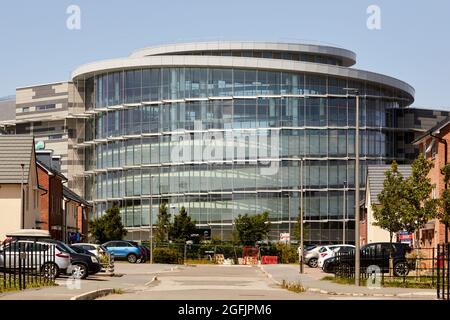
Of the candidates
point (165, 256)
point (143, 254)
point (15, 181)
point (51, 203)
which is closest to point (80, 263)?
point (15, 181)

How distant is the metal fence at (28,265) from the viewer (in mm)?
31125

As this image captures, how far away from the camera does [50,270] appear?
37.5 meters

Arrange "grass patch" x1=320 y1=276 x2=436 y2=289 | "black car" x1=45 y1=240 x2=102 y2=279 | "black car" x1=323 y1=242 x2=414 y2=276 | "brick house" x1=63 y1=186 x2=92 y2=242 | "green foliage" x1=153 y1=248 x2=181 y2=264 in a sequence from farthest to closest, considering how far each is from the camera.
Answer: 1. "brick house" x1=63 y1=186 x2=92 y2=242
2. "green foliage" x1=153 y1=248 x2=181 y2=264
3. "black car" x1=323 y1=242 x2=414 y2=276
4. "black car" x1=45 y1=240 x2=102 y2=279
5. "grass patch" x1=320 y1=276 x2=436 y2=289

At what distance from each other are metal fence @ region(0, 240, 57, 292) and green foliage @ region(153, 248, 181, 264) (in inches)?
1733

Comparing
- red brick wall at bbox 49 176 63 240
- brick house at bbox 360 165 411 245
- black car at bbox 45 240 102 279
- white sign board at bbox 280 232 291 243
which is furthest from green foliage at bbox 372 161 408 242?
white sign board at bbox 280 232 291 243

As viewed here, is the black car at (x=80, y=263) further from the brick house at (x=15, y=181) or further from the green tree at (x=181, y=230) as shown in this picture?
the green tree at (x=181, y=230)

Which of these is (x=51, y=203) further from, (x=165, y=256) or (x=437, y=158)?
(x=437, y=158)

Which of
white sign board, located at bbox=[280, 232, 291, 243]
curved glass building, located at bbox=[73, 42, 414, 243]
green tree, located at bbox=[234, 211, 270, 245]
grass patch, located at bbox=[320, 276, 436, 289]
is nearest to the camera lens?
grass patch, located at bbox=[320, 276, 436, 289]

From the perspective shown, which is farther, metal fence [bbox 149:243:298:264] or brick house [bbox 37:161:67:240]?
metal fence [bbox 149:243:298:264]

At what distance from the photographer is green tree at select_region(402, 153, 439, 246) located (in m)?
49.9

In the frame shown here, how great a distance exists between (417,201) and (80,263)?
18.3m

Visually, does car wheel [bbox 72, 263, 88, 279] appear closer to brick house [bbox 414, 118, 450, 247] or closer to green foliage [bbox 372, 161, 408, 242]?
green foliage [bbox 372, 161, 408, 242]

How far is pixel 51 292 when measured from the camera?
2736cm
